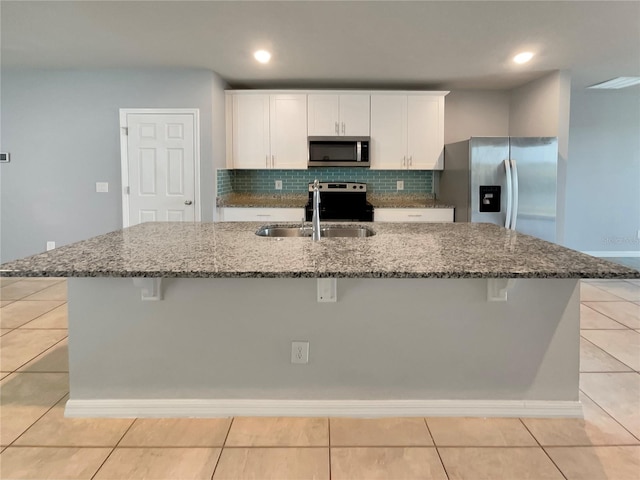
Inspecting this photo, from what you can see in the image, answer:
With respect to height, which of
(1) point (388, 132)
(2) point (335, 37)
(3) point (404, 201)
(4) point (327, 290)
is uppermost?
(2) point (335, 37)

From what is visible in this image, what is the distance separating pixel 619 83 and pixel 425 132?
2.41 meters

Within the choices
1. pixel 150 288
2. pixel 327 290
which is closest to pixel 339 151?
pixel 327 290

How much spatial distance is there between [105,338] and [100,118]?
Answer: 3.43m

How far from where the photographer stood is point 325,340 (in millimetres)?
2266

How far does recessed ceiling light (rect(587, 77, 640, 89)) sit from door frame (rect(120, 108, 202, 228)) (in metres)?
4.58

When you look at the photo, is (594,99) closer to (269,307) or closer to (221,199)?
(221,199)

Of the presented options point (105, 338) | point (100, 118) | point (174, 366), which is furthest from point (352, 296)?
point (100, 118)

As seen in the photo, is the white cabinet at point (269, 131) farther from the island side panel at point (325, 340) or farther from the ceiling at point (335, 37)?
the island side panel at point (325, 340)

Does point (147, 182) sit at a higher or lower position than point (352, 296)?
higher

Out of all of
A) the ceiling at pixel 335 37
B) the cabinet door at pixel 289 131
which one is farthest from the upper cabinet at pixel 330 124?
the ceiling at pixel 335 37

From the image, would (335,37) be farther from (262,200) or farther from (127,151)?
(127,151)

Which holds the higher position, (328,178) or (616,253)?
(328,178)

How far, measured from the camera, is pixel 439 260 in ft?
6.31

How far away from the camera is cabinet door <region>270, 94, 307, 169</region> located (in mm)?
5258
